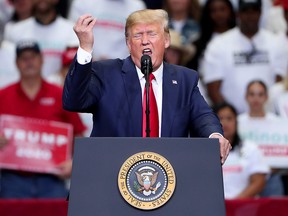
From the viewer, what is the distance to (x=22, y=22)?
8398 mm

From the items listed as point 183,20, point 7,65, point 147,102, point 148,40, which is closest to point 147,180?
point 147,102

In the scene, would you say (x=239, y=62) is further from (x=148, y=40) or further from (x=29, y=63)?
(x=148, y=40)

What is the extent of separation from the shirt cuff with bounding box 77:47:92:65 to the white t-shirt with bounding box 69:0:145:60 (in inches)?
164

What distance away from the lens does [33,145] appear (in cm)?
717

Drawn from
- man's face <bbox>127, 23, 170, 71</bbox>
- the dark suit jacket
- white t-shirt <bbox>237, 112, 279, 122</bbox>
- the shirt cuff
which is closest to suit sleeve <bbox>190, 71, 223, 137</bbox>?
the dark suit jacket

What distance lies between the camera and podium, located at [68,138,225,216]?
3.62 metres

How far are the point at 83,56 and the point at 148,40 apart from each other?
0.36m

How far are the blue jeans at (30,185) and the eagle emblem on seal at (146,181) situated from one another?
3458 millimetres

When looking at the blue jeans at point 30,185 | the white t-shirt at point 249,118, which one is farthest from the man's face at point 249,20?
the blue jeans at point 30,185

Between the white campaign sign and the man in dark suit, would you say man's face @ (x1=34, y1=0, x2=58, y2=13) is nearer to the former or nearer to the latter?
the white campaign sign

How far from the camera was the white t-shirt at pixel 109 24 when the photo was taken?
8.21 metres

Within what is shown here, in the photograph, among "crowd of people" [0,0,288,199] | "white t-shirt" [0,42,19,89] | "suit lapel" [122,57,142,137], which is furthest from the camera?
"white t-shirt" [0,42,19,89]

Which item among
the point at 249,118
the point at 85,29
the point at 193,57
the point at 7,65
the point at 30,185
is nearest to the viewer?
the point at 85,29

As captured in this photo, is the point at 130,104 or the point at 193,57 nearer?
the point at 130,104
